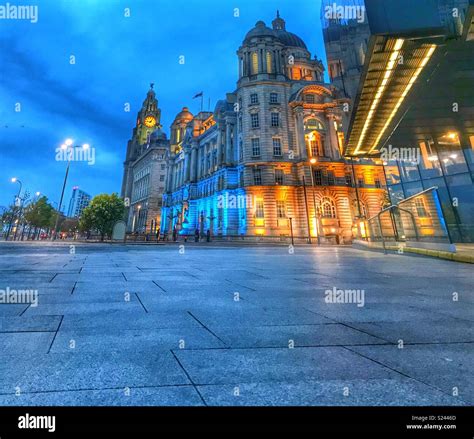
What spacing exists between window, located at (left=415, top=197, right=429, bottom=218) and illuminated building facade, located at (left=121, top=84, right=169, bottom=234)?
61680mm

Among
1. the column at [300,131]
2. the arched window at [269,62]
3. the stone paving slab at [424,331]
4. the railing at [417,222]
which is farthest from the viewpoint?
the arched window at [269,62]

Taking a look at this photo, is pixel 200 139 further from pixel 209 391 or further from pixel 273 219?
pixel 209 391

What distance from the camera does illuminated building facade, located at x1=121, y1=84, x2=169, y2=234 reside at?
80.1m

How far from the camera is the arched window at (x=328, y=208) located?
130 ft

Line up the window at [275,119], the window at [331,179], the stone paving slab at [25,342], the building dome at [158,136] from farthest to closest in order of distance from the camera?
the building dome at [158,136], the window at [275,119], the window at [331,179], the stone paving slab at [25,342]

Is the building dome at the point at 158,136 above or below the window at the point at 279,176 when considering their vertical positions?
above

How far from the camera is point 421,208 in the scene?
11016 mm

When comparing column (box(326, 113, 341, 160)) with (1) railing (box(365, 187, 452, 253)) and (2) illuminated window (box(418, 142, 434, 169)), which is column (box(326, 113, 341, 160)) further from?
(1) railing (box(365, 187, 452, 253))

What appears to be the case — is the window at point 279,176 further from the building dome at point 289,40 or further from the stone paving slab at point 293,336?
the stone paving slab at point 293,336

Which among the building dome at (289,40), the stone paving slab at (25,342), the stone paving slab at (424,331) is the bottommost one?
the stone paving slab at (424,331)

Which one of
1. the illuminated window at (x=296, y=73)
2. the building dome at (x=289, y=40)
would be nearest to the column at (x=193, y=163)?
the illuminated window at (x=296, y=73)

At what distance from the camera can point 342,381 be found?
1.38m

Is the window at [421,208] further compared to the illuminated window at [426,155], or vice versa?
the illuminated window at [426,155]

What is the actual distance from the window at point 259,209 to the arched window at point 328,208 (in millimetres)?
8930
